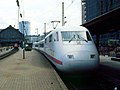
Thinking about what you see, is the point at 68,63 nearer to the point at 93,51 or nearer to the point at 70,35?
the point at 93,51

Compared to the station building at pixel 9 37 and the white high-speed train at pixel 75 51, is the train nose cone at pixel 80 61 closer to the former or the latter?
the white high-speed train at pixel 75 51

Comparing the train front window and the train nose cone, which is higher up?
the train front window

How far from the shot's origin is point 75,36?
15945mm

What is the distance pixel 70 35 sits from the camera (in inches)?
635

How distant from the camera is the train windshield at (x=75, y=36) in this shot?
15.8 meters

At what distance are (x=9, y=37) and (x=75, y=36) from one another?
12016 cm

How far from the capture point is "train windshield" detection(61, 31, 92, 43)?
51.7ft

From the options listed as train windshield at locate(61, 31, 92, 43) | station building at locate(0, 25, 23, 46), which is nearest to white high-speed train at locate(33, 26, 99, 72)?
train windshield at locate(61, 31, 92, 43)

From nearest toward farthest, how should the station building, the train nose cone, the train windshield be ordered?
1. the train nose cone
2. the train windshield
3. the station building

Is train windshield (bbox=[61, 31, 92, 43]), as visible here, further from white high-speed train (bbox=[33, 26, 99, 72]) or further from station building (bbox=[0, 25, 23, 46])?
station building (bbox=[0, 25, 23, 46])

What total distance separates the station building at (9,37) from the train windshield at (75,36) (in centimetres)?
11710

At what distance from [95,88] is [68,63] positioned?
1725mm

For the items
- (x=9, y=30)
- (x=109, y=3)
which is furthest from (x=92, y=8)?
(x=9, y=30)

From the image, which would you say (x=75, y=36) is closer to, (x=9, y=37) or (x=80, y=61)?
(x=80, y=61)
